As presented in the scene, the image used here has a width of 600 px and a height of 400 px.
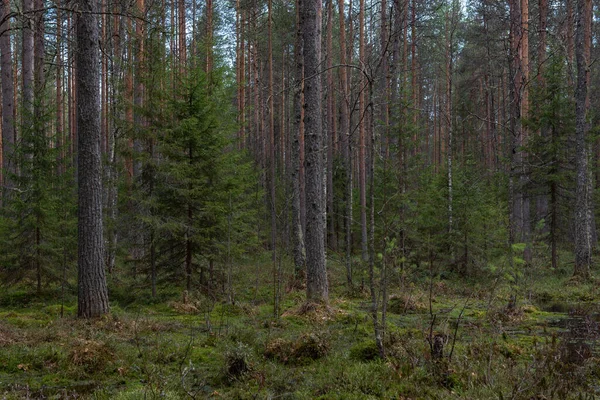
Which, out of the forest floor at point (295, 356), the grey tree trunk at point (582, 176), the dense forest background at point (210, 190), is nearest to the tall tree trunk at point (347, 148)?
the dense forest background at point (210, 190)

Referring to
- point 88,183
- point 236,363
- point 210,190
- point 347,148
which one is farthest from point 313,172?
point 347,148

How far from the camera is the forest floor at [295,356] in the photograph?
4.56m

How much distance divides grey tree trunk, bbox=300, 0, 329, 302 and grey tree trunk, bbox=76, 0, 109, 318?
4.18 meters

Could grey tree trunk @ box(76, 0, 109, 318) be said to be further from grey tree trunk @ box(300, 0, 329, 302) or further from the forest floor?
grey tree trunk @ box(300, 0, 329, 302)

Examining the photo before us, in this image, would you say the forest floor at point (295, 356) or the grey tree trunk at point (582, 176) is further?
the grey tree trunk at point (582, 176)

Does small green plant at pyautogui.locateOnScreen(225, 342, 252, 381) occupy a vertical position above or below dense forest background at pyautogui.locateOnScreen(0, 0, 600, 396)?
below

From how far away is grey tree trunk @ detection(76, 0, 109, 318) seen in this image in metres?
8.01

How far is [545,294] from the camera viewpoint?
480 inches

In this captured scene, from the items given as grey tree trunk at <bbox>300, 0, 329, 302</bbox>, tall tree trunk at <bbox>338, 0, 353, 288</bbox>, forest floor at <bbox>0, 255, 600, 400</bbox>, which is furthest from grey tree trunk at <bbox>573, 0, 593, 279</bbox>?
grey tree trunk at <bbox>300, 0, 329, 302</bbox>

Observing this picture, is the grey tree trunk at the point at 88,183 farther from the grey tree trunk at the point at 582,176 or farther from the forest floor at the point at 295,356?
the grey tree trunk at the point at 582,176

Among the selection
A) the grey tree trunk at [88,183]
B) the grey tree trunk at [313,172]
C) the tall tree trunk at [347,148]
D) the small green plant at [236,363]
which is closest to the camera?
the small green plant at [236,363]

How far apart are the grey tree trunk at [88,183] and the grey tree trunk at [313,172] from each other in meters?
4.18

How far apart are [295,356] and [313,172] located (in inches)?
182

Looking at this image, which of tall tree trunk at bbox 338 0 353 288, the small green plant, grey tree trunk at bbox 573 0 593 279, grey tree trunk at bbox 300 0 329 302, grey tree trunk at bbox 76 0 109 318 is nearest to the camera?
the small green plant
